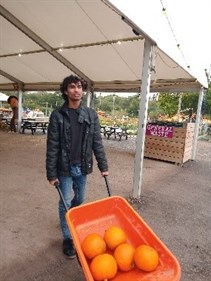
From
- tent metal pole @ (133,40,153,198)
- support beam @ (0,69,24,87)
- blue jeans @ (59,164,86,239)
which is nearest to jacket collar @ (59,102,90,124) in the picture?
blue jeans @ (59,164,86,239)

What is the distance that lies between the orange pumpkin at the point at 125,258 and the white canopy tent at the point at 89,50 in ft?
10.6

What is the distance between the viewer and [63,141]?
2953mm

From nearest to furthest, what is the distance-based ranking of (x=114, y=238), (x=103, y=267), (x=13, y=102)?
(x=103, y=267), (x=114, y=238), (x=13, y=102)

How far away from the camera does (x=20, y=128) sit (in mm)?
16891

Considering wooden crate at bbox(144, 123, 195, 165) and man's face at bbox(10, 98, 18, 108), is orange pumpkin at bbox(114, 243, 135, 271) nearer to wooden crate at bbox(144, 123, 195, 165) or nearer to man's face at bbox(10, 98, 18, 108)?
wooden crate at bbox(144, 123, 195, 165)

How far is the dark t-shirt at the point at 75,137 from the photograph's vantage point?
297 centimetres

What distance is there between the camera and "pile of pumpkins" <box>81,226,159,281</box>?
1851mm

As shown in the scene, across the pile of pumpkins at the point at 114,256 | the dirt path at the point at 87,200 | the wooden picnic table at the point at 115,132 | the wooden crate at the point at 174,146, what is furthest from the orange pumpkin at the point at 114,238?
the wooden picnic table at the point at 115,132

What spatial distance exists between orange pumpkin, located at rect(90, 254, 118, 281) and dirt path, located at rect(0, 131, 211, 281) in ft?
3.57

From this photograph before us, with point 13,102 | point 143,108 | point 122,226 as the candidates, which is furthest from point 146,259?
point 13,102

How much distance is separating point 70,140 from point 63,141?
0.26 feet

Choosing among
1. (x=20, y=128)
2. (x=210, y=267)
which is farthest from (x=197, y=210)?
(x=20, y=128)

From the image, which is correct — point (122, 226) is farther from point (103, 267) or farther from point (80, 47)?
point (80, 47)

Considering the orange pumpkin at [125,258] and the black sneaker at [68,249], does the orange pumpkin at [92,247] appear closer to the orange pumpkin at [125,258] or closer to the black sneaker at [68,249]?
the orange pumpkin at [125,258]
